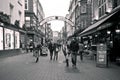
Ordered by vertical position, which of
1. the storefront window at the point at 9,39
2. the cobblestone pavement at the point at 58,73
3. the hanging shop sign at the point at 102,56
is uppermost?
the storefront window at the point at 9,39

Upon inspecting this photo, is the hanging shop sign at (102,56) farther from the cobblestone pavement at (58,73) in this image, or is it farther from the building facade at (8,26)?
the building facade at (8,26)

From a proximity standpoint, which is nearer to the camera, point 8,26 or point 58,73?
point 58,73

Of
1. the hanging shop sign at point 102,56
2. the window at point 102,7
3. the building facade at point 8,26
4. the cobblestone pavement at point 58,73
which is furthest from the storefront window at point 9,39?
the hanging shop sign at point 102,56

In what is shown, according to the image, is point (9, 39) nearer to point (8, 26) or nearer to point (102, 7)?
point (8, 26)

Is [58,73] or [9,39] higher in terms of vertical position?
[9,39]

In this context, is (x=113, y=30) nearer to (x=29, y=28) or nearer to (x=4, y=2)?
(x=4, y=2)

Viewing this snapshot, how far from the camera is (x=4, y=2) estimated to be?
80.3 ft

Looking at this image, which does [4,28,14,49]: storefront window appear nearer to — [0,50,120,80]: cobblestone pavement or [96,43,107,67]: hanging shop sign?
[0,50,120,80]: cobblestone pavement

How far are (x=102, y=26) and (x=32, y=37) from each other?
38070 millimetres

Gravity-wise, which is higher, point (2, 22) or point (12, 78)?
point (2, 22)

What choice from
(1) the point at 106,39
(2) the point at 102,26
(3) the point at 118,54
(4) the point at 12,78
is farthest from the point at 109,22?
(4) the point at 12,78

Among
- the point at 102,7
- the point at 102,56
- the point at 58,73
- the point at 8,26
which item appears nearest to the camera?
the point at 58,73

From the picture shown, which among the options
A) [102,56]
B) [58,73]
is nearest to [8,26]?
[102,56]

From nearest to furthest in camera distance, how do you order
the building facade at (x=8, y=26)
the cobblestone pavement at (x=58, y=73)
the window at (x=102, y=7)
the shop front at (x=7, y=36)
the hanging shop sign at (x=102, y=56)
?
the cobblestone pavement at (x=58, y=73) < the hanging shop sign at (x=102, y=56) < the shop front at (x=7, y=36) < the building facade at (x=8, y=26) < the window at (x=102, y=7)
